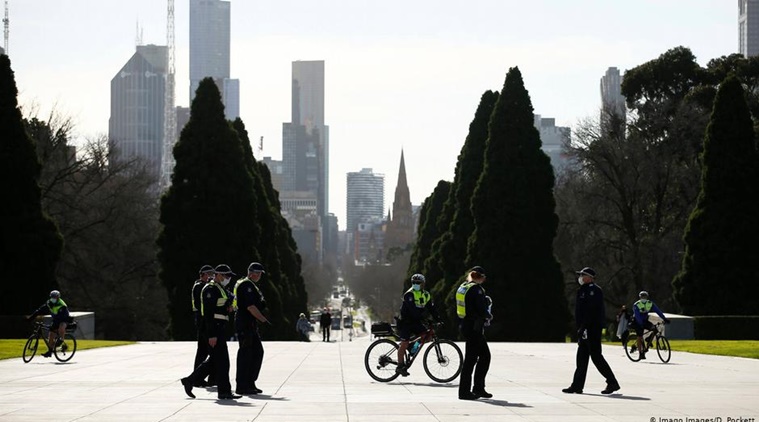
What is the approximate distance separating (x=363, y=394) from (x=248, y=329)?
7.31ft

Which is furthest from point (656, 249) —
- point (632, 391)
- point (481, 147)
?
point (632, 391)

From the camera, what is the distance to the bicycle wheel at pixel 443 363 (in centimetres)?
2342

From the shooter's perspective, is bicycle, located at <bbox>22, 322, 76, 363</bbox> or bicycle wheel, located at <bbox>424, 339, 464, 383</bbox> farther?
bicycle, located at <bbox>22, 322, 76, 363</bbox>

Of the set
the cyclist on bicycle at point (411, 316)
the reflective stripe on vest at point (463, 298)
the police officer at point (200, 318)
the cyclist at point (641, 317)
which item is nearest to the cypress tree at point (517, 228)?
the cyclist at point (641, 317)

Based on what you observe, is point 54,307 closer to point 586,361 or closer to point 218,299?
point 218,299

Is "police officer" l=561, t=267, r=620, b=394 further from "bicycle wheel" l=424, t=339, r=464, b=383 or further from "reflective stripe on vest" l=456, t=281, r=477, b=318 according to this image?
"bicycle wheel" l=424, t=339, r=464, b=383

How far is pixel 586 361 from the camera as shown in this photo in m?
21.1

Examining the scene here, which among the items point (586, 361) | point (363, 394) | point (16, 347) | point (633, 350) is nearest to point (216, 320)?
point (363, 394)

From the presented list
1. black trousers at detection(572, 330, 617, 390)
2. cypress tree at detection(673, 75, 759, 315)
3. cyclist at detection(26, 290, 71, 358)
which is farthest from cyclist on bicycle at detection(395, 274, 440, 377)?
cypress tree at detection(673, 75, 759, 315)

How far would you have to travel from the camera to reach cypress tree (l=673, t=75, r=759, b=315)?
52.1 meters

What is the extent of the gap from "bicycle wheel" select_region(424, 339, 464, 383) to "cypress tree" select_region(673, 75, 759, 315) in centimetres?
3077

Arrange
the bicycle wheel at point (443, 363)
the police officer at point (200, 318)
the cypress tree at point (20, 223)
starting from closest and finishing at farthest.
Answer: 1. the police officer at point (200, 318)
2. the bicycle wheel at point (443, 363)
3. the cypress tree at point (20, 223)

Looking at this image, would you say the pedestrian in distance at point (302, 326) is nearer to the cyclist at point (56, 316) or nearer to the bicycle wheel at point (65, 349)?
the bicycle wheel at point (65, 349)

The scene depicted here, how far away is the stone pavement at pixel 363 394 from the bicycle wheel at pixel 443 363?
0.26 m
